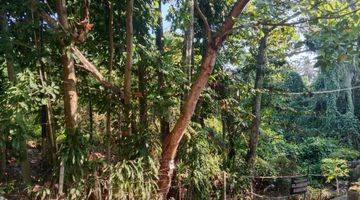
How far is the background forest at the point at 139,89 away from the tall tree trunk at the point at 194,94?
0.02 meters

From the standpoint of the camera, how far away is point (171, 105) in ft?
18.0

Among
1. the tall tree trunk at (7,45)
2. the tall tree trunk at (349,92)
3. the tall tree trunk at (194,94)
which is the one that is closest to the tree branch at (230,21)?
the tall tree trunk at (194,94)

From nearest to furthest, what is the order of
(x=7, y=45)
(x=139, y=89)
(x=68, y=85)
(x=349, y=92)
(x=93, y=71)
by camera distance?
1. (x=7, y=45)
2. (x=68, y=85)
3. (x=93, y=71)
4. (x=139, y=89)
5. (x=349, y=92)

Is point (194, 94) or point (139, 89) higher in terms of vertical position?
point (139, 89)

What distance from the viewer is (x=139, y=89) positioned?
5754 millimetres

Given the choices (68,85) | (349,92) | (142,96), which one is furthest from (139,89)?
(349,92)

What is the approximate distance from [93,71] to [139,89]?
960 millimetres

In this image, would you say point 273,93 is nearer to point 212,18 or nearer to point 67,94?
point 212,18

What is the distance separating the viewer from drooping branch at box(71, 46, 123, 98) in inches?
185

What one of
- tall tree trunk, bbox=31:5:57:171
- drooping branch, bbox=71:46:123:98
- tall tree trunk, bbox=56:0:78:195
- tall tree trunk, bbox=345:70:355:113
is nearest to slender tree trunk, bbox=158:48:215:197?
drooping branch, bbox=71:46:123:98

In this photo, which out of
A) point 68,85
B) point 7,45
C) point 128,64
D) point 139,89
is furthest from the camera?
point 139,89

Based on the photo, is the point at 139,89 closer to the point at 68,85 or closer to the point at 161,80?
the point at 161,80

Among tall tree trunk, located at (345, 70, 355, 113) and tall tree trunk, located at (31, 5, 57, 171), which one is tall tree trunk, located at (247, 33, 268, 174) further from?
tall tree trunk, located at (345, 70, 355, 113)

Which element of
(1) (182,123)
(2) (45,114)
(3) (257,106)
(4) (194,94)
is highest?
(3) (257,106)
